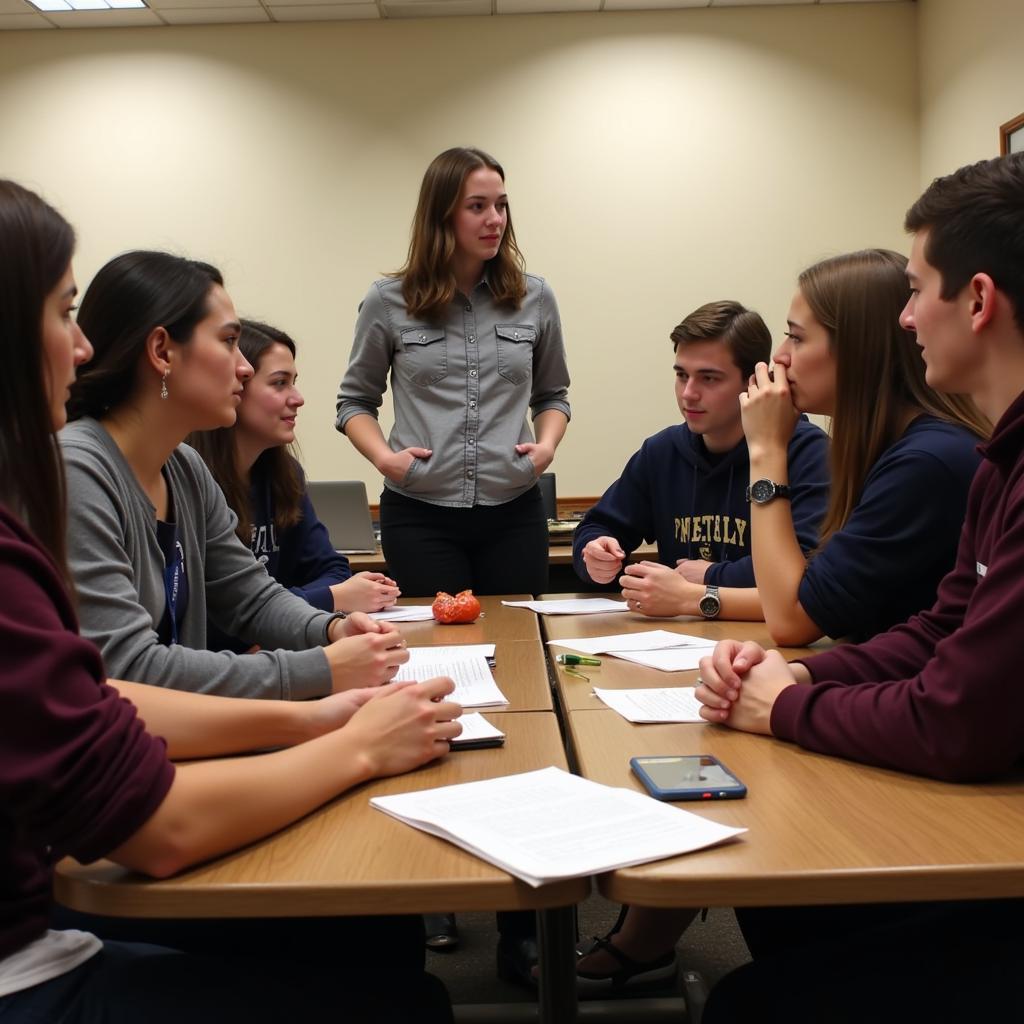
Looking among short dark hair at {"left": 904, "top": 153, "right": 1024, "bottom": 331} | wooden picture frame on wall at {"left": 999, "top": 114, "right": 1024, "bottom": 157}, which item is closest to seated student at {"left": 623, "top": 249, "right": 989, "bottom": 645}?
short dark hair at {"left": 904, "top": 153, "right": 1024, "bottom": 331}

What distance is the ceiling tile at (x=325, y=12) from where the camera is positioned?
5246 mm

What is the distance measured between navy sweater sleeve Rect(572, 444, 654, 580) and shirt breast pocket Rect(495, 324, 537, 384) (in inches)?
14.7

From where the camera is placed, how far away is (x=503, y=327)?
272 centimetres

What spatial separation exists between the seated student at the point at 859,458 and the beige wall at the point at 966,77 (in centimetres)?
317

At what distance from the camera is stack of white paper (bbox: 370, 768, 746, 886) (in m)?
0.85

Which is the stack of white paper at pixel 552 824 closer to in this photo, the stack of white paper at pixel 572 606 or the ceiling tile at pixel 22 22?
the stack of white paper at pixel 572 606

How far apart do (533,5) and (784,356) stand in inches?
159

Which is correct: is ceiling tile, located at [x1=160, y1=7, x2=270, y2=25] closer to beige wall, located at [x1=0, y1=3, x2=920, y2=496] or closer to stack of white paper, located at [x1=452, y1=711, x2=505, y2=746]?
beige wall, located at [x1=0, y1=3, x2=920, y2=496]

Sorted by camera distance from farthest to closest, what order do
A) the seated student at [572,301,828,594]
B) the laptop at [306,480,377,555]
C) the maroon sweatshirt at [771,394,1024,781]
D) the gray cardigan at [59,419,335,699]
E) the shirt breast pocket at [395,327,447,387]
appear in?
the laptop at [306,480,377,555] < the shirt breast pocket at [395,327,447,387] < the seated student at [572,301,828,594] < the gray cardigan at [59,419,335,699] < the maroon sweatshirt at [771,394,1024,781]

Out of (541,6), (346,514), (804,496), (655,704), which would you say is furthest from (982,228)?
(541,6)

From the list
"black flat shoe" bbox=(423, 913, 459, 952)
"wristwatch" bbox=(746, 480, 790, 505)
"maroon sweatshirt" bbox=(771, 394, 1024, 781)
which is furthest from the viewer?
"black flat shoe" bbox=(423, 913, 459, 952)

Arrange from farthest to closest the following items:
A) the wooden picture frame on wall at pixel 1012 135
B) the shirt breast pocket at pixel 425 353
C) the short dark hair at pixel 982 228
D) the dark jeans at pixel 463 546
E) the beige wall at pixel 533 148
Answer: the beige wall at pixel 533 148 → the wooden picture frame on wall at pixel 1012 135 → the shirt breast pocket at pixel 425 353 → the dark jeans at pixel 463 546 → the short dark hair at pixel 982 228

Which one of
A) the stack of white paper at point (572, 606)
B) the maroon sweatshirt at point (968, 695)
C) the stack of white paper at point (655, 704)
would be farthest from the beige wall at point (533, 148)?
the maroon sweatshirt at point (968, 695)

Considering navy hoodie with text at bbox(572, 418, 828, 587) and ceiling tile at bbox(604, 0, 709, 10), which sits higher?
ceiling tile at bbox(604, 0, 709, 10)
